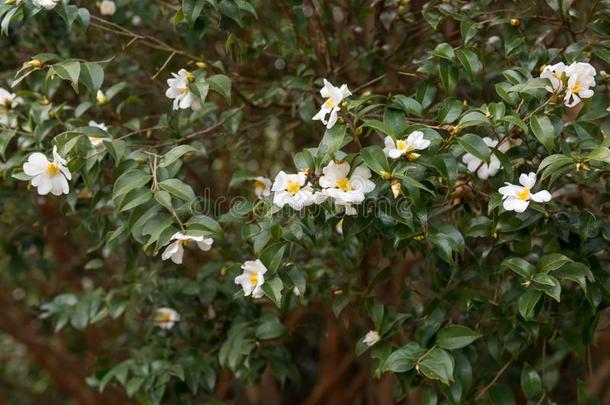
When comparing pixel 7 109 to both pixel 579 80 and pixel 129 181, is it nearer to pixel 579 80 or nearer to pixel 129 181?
pixel 129 181

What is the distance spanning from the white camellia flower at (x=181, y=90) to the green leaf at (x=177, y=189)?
0.25 meters

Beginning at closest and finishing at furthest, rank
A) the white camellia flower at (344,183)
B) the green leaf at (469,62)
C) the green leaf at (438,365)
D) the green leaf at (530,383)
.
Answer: the white camellia flower at (344,183)
the green leaf at (438,365)
the green leaf at (469,62)
the green leaf at (530,383)

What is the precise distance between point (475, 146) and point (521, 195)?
0.11 meters

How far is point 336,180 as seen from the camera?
3.96 feet

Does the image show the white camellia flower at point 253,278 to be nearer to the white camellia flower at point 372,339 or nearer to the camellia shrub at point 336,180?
the camellia shrub at point 336,180

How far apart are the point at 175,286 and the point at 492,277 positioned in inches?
29.8

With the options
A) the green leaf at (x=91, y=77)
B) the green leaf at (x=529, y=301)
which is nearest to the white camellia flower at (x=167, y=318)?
the green leaf at (x=91, y=77)

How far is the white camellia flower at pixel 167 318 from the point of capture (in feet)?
6.06

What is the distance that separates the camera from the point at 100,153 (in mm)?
1428

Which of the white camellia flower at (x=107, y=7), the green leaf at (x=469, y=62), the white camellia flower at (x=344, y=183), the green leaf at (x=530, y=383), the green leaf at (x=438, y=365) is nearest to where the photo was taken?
the white camellia flower at (x=344, y=183)

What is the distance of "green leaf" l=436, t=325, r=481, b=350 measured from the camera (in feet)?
4.58

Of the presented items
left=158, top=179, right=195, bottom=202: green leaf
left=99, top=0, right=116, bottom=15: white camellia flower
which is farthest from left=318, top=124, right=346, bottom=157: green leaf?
left=99, top=0, right=116, bottom=15: white camellia flower

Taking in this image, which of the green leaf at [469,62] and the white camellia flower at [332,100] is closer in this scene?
the white camellia flower at [332,100]

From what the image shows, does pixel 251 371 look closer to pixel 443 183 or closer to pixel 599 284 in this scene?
pixel 443 183
